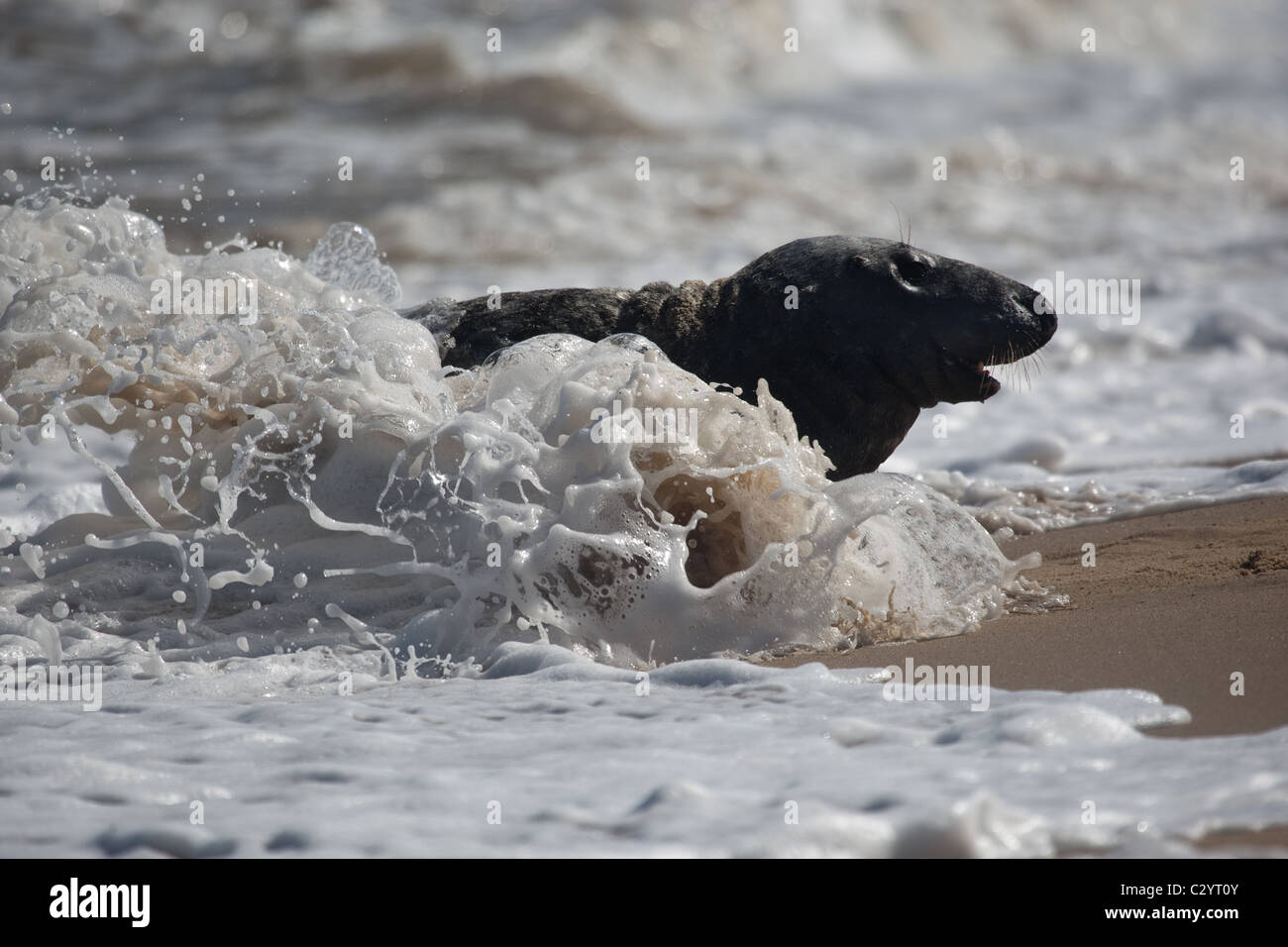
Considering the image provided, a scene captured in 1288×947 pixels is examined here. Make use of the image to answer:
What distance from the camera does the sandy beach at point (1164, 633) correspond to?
276 centimetres

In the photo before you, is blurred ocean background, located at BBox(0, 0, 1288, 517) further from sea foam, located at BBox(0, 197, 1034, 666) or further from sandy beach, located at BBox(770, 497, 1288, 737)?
sea foam, located at BBox(0, 197, 1034, 666)

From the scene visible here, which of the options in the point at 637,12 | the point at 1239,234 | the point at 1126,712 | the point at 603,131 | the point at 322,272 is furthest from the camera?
the point at 637,12

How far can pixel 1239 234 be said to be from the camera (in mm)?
11562

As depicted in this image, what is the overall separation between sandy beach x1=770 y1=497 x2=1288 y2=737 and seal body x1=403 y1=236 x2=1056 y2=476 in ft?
2.41

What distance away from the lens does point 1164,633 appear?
315cm

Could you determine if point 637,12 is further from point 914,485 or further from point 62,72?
point 914,485

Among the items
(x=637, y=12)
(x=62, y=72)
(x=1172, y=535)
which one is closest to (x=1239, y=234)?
(x=637, y=12)

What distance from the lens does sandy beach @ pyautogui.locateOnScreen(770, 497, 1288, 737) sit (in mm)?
2762

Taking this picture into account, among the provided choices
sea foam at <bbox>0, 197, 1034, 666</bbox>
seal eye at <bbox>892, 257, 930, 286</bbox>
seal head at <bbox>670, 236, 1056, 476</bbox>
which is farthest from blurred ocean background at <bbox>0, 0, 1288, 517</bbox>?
sea foam at <bbox>0, 197, 1034, 666</bbox>

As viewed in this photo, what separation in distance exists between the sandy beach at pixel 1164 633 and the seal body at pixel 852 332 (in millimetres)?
734

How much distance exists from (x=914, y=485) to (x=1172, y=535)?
1.23 meters

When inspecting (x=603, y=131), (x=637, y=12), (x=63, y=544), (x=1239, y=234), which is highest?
(x=637, y=12)

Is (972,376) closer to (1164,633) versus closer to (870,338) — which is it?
(870,338)

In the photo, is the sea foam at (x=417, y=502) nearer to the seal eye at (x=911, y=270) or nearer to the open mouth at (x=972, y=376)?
the open mouth at (x=972, y=376)
